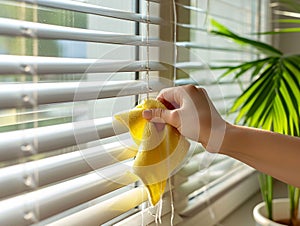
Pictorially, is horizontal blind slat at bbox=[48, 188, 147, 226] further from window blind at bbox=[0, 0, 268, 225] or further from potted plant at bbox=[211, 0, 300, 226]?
potted plant at bbox=[211, 0, 300, 226]

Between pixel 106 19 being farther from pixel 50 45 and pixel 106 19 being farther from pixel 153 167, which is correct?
pixel 153 167

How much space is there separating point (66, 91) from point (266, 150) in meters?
0.30

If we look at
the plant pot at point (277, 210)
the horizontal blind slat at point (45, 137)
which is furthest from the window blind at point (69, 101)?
the plant pot at point (277, 210)

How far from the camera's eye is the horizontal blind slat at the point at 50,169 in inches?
21.5

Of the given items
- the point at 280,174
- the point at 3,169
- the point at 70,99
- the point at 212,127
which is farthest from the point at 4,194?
the point at 280,174

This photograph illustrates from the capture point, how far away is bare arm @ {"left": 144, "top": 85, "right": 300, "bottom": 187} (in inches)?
23.0

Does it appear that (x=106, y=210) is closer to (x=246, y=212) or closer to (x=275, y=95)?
(x=275, y=95)

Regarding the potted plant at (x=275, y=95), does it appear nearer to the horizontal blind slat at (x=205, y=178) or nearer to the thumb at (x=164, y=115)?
the horizontal blind slat at (x=205, y=178)

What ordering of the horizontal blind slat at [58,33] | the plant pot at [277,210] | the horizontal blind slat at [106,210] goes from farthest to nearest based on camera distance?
the plant pot at [277,210], the horizontal blind slat at [106,210], the horizontal blind slat at [58,33]

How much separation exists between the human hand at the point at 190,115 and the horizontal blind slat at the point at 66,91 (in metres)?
0.04

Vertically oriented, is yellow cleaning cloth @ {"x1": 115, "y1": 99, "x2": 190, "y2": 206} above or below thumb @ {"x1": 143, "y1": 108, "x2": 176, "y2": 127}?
below

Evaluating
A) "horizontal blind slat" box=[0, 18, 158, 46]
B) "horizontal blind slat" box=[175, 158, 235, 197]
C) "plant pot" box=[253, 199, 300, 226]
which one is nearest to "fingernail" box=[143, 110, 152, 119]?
"horizontal blind slat" box=[0, 18, 158, 46]

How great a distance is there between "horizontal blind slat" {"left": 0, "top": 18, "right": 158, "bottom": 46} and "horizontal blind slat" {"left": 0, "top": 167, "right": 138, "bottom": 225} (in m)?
0.17

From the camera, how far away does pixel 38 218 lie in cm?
58
